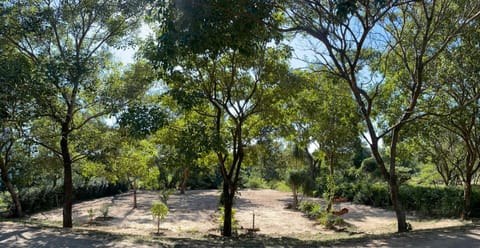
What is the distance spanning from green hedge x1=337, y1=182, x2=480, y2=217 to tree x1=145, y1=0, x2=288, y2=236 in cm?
943

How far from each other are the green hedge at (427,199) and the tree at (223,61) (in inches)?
371

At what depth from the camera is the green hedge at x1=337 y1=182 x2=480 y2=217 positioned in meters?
14.0

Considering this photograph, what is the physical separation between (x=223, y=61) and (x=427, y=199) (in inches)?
467

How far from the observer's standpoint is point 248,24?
6.17 m

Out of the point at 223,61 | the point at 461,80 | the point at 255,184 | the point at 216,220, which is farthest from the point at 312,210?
the point at 255,184

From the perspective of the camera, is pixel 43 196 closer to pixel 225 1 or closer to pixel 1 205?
pixel 1 205

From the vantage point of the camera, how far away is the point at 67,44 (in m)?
10.6

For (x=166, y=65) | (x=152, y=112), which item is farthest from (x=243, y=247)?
(x=166, y=65)

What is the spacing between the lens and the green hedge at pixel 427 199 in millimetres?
14031

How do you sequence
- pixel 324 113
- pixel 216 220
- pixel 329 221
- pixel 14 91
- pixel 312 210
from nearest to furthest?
pixel 14 91, pixel 324 113, pixel 329 221, pixel 216 220, pixel 312 210

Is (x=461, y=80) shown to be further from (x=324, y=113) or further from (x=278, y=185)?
(x=278, y=185)

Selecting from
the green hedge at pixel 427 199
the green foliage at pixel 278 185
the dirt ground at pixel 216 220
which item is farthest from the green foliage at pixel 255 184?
the green hedge at pixel 427 199

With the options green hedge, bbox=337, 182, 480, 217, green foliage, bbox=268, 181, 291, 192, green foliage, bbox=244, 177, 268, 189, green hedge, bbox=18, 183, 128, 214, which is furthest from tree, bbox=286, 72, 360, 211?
green foliage, bbox=244, 177, 268, 189

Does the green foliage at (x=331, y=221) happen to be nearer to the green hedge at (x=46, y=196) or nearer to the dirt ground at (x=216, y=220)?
the dirt ground at (x=216, y=220)
